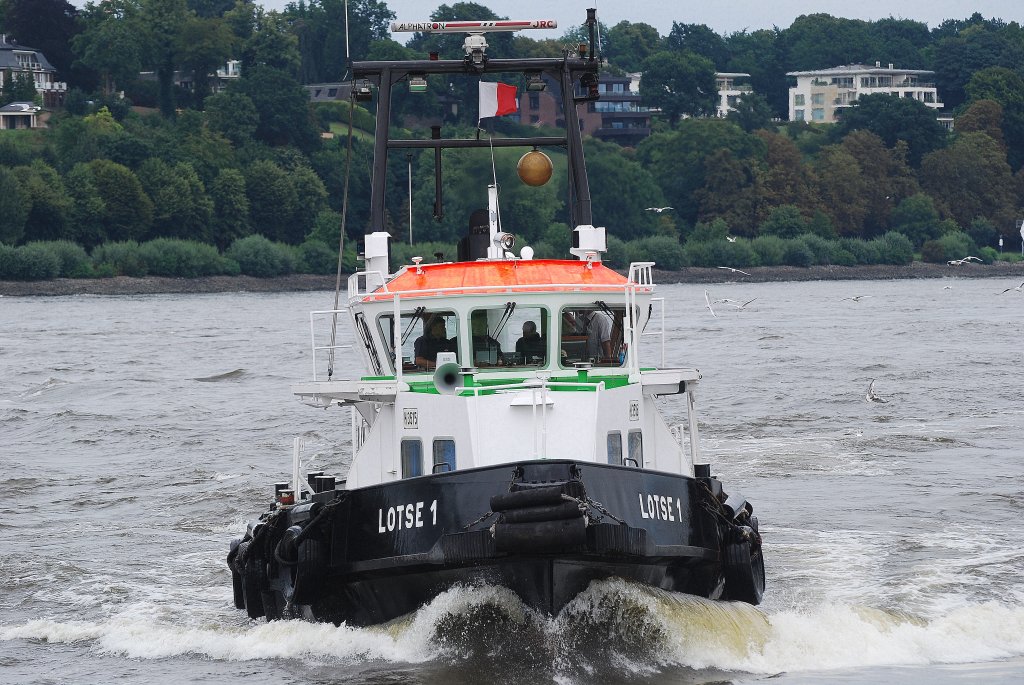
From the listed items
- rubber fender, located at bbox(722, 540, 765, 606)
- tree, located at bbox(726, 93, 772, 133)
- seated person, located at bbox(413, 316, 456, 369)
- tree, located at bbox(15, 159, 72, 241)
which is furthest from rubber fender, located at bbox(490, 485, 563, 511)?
tree, located at bbox(726, 93, 772, 133)

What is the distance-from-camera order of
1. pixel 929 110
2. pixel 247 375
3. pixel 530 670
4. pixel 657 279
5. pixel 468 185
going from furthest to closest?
pixel 929 110 → pixel 657 279 → pixel 468 185 → pixel 247 375 → pixel 530 670

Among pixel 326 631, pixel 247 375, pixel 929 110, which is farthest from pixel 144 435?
pixel 929 110

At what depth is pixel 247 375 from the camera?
48031 millimetres

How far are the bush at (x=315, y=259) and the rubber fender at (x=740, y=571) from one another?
9915 centimetres

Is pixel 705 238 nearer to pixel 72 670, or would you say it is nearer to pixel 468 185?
pixel 468 185

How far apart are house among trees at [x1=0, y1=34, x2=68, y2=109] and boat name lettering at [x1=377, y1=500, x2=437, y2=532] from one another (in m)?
146

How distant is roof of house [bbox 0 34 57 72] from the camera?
15952cm

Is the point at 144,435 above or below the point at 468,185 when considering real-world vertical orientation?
below

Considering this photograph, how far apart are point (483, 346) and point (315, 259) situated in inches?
3979

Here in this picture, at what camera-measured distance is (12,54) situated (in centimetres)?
16112

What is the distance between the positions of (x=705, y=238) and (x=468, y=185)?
7794 centimetres

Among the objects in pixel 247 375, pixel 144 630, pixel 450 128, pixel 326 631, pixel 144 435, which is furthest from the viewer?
pixel 450 128

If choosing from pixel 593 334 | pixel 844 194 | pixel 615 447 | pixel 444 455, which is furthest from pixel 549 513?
pixel 844 194

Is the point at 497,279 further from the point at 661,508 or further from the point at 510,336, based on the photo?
the point at 661,508
